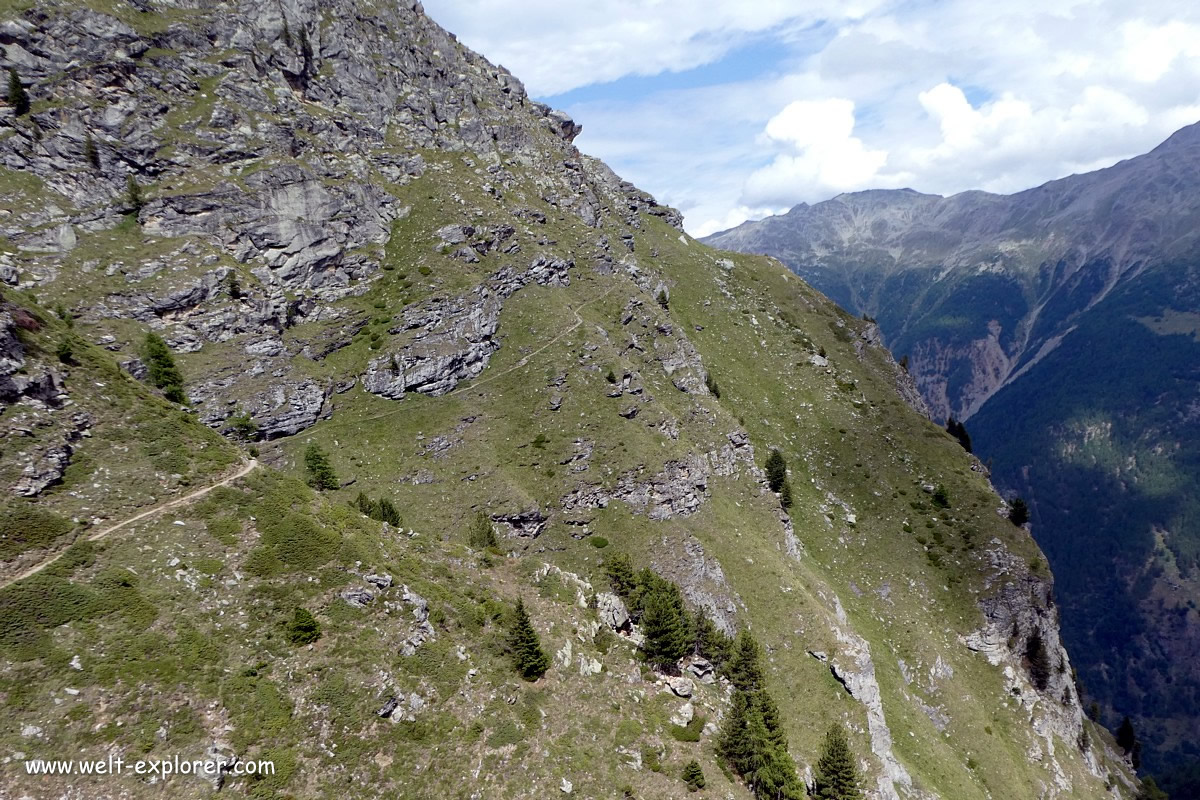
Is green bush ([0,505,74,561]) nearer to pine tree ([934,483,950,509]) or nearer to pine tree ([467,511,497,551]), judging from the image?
pine tree ([467,511,497,551])

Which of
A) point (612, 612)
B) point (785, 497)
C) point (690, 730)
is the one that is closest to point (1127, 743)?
point (785, 497)

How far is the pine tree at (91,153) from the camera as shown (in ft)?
293

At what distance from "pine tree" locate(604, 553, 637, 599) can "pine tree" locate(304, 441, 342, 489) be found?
3931cm

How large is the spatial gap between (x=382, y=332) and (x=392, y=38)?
89.5m

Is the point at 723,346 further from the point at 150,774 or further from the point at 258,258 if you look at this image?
the point at 150,774

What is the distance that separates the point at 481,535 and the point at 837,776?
46.8 metres

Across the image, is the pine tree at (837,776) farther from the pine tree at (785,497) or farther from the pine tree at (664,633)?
the pine tree at (785,497)

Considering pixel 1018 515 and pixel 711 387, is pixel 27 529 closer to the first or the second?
pixel 711 387

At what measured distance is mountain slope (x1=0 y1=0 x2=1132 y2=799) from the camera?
125 ft

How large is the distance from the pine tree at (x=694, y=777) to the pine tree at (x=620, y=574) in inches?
965

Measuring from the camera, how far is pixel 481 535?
70.4 metres

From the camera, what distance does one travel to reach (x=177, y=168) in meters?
96.6

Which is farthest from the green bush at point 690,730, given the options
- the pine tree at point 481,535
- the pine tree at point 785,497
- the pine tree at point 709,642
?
the pine tree at point 785,497

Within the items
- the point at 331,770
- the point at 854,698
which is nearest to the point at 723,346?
the point at 854,698
